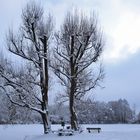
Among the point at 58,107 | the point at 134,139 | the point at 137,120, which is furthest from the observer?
the point at 137,120

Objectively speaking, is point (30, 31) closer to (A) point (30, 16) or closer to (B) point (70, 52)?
(A) point (30, 16)

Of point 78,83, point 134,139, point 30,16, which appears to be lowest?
point 134,139

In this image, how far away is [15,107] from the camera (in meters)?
29.9

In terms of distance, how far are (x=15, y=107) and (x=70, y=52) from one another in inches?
244

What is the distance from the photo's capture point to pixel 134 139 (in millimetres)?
22859

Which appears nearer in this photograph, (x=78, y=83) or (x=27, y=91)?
(x=27, y=91)

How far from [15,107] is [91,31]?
28.4ft

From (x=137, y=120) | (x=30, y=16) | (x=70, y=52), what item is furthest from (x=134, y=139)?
(x=137, y=120)

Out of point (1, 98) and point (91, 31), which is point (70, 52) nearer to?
point (91, 31)

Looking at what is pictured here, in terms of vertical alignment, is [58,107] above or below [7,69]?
below

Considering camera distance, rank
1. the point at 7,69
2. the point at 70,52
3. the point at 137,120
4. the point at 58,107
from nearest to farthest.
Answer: the point at 7,69
the point at 70,52
the point at 58,107
the point at 137,120

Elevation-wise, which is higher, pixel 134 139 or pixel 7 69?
pixel 7 69

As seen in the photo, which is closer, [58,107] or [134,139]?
[134,139]

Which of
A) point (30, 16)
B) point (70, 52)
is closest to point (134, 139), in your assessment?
point (70, 52)
